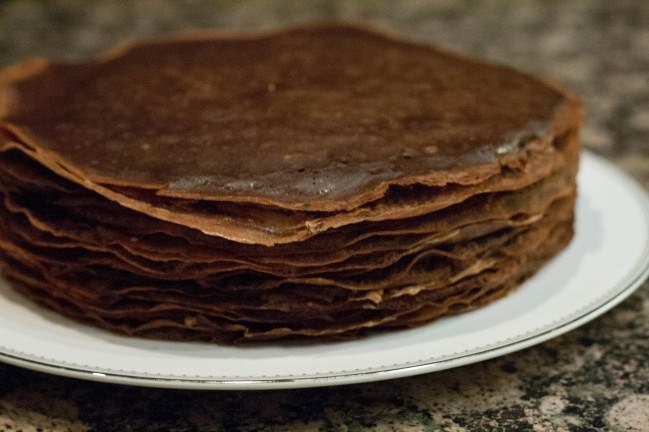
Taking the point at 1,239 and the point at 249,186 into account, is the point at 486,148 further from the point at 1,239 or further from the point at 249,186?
the point at 1,239

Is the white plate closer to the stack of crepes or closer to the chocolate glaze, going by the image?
the stack of crepes

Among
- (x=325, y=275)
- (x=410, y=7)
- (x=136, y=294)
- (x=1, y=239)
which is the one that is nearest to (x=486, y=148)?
(x=325, y=275)

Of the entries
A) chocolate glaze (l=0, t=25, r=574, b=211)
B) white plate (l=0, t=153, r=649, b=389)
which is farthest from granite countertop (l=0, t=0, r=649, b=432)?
chocolate glaze (l=0, t=25, r=574, b=211)

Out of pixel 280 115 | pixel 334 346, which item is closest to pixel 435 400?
pixel 334 346

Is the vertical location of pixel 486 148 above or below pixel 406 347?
above

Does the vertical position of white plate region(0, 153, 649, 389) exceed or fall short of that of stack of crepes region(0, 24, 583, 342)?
it falls short

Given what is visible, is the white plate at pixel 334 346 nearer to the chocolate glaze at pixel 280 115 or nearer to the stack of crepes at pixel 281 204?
the stack of crepes at pixel 281 204

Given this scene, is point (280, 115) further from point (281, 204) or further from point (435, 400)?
point (435, 400)
